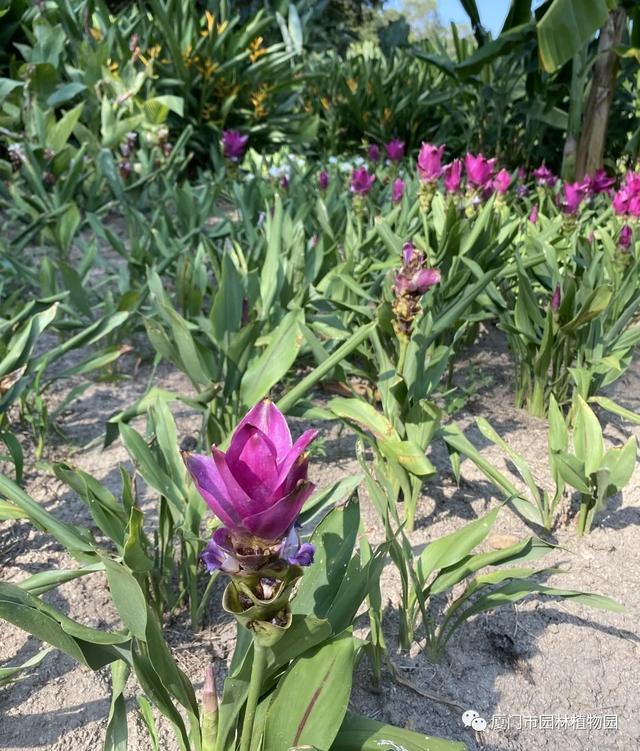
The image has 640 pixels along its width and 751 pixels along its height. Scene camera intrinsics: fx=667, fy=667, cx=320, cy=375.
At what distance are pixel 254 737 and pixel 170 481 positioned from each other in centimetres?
49

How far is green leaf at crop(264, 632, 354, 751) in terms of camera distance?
689 millimetres

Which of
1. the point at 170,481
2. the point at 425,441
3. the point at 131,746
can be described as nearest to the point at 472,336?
the point at 425,441

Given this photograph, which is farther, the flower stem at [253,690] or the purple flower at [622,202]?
the purple flower at [622,202]

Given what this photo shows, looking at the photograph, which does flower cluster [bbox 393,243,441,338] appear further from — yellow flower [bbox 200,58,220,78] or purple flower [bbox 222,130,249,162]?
yellow flower [bbox 200,58,220,78]

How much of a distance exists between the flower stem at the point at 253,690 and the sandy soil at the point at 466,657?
345 millimetres

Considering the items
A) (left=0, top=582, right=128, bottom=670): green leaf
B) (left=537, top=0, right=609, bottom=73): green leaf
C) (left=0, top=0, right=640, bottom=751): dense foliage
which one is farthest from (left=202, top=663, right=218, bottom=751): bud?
(left=537, top=0, right=609, bottom=73): green leaf

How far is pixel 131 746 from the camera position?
0.99m

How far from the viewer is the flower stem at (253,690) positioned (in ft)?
2.15

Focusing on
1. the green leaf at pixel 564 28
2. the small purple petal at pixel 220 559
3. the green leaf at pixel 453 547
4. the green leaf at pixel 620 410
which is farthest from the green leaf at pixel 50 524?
the green leaf at pixel 564 28

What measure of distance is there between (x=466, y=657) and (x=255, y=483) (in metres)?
0.82

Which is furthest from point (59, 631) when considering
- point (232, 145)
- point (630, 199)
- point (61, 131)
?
point (232, 145)

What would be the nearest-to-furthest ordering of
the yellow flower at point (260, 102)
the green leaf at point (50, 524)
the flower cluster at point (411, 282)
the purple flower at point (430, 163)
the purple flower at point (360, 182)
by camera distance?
1. the green leaf at point (50, 524)
2. the flower cluster at point (411, 282)
3. the purple flower at point (430, 163)
4. the purple flower at point (360, 182)
5. the yellow flower at point (260, 102)

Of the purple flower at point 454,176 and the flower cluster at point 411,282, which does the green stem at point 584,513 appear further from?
the purple flower at point 454,176

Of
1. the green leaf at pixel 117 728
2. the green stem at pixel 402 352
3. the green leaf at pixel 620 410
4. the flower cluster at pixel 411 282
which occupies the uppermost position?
the flower cluster at pixel 411 282
